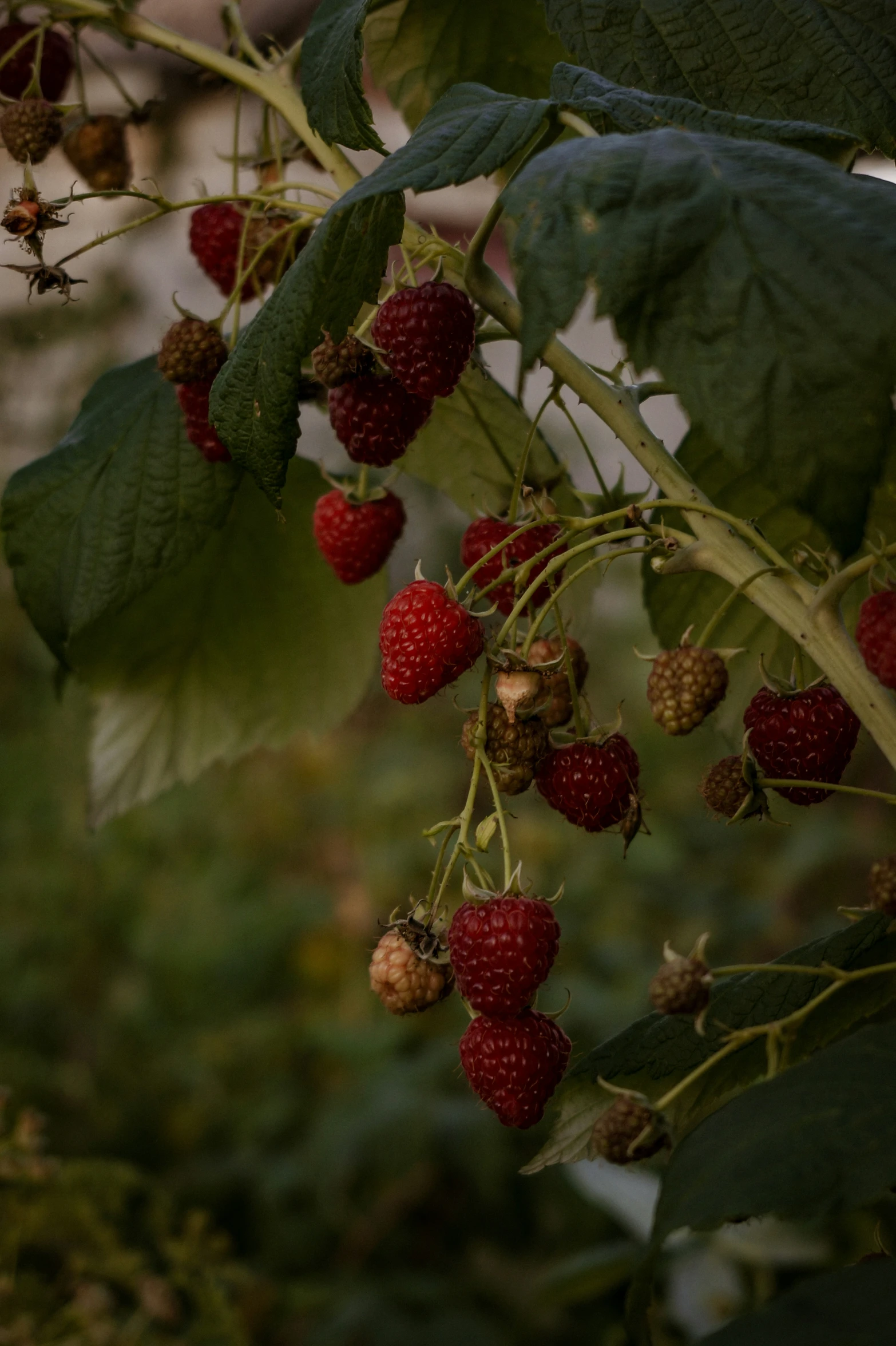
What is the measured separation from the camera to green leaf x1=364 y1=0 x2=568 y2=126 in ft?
2.11

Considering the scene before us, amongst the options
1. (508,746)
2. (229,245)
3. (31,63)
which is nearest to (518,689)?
(508,746)

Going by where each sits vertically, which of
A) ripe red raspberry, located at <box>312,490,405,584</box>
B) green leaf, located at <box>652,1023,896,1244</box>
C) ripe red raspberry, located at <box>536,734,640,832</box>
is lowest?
green leaf, located at <box>652,1023,896,1244</box>

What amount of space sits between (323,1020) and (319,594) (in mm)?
1390

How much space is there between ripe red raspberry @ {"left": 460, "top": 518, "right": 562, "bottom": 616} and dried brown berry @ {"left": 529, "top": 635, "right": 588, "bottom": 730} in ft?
0.08

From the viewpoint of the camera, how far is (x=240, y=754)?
83 cm

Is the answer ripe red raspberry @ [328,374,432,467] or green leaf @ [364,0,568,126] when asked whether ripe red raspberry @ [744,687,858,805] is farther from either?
green leaf @ [364,0,568,126]

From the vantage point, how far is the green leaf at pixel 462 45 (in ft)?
2.11

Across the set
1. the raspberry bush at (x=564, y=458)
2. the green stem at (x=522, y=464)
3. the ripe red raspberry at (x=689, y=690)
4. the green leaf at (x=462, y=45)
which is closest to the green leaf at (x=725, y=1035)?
the raspberry bush at (x=564, y=458)

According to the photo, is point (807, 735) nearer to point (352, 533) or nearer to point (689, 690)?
point (689, 690)

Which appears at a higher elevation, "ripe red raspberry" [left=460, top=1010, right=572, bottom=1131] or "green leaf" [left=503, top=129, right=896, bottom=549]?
"green leaf" [left=503, top=129, right=896, bottom=549]

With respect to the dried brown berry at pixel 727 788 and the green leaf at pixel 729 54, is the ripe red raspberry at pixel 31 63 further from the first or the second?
the dried brown berry at pixel 727 788

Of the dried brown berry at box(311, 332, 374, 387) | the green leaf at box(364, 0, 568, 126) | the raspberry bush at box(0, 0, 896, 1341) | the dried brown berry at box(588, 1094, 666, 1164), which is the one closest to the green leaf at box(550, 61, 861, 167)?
the raspberry bush at box(0, 0, 896, 1341)

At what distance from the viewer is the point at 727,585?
23.5 inches

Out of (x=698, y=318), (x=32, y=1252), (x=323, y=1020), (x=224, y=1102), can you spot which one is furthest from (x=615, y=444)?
(x=698, y=318)
